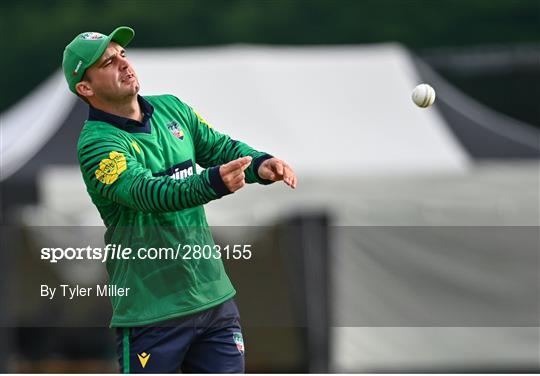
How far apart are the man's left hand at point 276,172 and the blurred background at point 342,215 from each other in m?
4.19

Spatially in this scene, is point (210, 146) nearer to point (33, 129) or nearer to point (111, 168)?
point (111, 168)

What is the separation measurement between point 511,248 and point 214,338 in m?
5.85

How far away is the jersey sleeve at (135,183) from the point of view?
13.5 ft

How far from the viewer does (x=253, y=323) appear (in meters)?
6.78

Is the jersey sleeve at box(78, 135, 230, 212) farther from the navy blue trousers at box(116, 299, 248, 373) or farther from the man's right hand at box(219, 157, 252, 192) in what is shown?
the navy blue trousers at box(116, 299, 248, 373)

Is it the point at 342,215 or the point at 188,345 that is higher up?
the point at 342,215

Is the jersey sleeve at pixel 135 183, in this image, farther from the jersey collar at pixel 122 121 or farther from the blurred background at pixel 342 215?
the blurred background at pixel 342 215

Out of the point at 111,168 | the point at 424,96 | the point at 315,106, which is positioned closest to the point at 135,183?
the point at 111,168

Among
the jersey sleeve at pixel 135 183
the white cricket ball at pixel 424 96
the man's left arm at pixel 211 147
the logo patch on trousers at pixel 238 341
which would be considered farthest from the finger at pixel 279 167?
the white cricket ball at pixel 424 96

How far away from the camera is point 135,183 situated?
13.8 ft

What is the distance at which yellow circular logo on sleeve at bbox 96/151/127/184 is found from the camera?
4250 millimetres

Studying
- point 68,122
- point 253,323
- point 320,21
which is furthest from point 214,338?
point 320,21

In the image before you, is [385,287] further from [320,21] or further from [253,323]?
[320,21]

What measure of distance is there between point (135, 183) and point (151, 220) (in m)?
0.28
